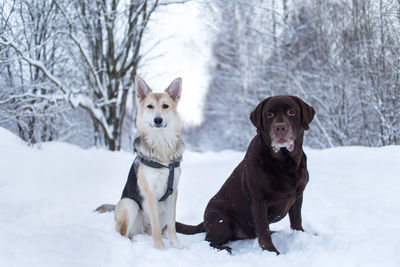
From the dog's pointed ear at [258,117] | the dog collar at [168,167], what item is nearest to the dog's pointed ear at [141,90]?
the dog collar at [168,167]

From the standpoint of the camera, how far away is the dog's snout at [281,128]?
2.46 meters

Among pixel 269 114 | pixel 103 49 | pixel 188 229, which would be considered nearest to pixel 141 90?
pixel 269 114

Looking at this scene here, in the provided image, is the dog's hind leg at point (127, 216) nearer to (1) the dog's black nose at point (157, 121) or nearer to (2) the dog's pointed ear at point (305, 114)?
(1) the dog's black nose at point (157, 121)

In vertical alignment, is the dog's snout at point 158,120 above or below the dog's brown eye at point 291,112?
below

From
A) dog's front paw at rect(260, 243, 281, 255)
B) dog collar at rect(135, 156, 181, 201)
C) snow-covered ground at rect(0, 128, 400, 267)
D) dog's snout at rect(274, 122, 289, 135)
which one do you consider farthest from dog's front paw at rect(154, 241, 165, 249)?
dog's snout at rect(274, 122, 289, 135)

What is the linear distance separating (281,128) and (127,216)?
1.81 meters

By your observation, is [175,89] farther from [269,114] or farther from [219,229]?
[219,229]

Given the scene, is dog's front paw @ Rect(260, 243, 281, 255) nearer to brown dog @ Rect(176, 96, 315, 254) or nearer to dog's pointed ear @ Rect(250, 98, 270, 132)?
brown dog @ Rect(176, 96, 315, 254)

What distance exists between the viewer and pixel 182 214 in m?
4.61

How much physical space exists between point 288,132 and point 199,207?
2.70m

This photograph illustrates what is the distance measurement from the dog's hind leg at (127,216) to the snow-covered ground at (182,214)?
0.17 metres

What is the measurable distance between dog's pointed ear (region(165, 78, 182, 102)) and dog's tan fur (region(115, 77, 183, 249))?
0.01m

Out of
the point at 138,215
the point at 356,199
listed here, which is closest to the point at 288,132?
the point at 138,215

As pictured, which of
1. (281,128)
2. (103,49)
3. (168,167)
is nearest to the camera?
(281,128)
